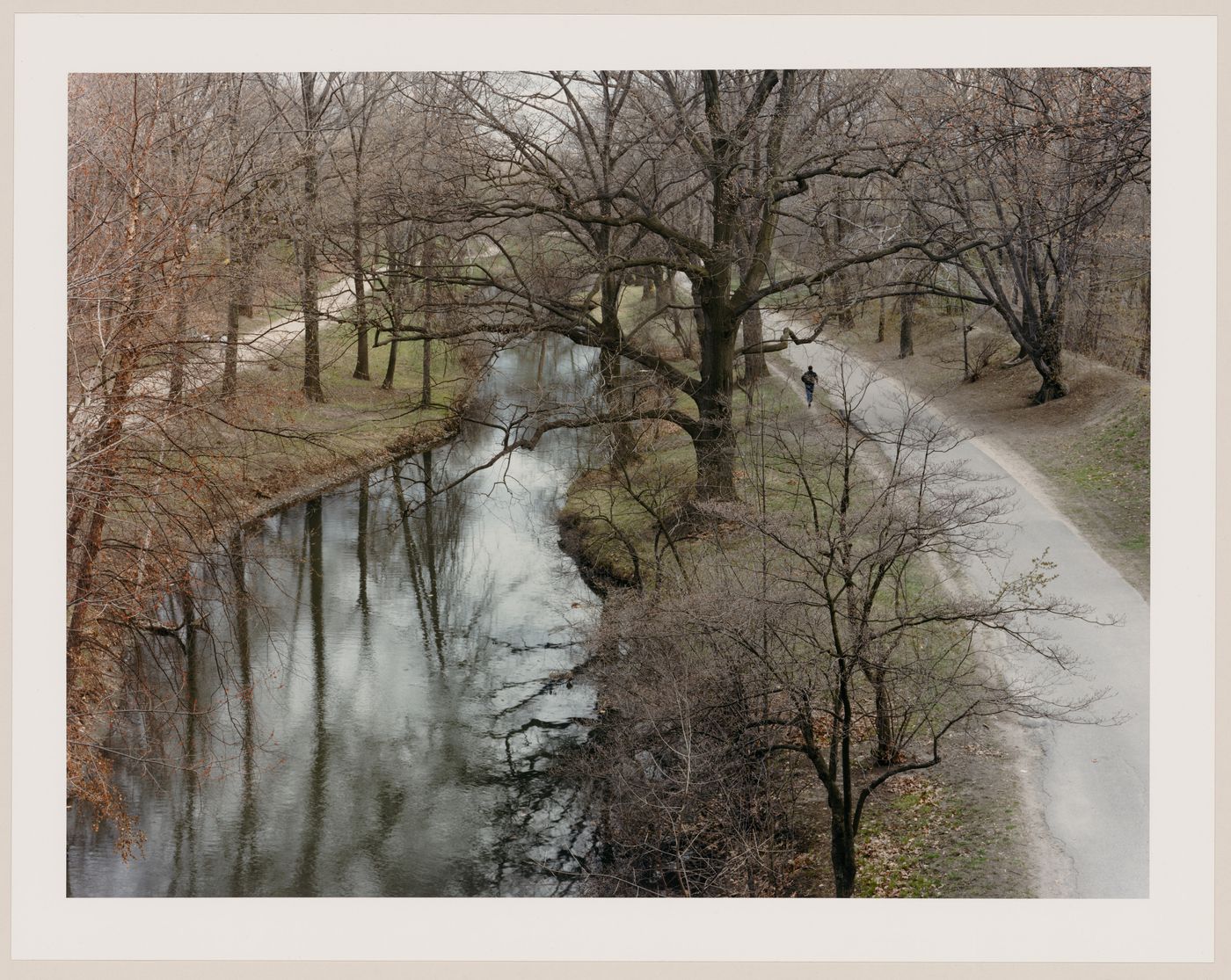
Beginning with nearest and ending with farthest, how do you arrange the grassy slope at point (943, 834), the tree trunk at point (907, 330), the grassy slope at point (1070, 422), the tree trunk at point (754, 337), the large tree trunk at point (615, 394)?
the grassy slope at point (943, 834) < the grassy slope at point (1070, 422) < the large tree trunk at point (615, 394) < the tree trunk at point (754, 337) < the tree trunk at point (907, 330)

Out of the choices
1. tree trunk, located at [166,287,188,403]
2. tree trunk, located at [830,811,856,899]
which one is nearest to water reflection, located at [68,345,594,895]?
tree trunk, located at [166,287,188,403]

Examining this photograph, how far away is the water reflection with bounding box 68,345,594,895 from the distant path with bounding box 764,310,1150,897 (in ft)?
14.4

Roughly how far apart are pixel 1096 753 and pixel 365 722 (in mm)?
7722

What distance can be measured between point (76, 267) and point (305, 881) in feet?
18.7

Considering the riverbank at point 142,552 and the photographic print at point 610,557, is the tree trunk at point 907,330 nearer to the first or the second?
the photographic print at point 610,557

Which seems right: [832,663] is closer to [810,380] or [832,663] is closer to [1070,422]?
[810,380]

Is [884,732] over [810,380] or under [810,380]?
under

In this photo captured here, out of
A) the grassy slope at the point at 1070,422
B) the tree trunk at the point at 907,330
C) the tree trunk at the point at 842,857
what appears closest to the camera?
the tree trunk at the point at 842,857

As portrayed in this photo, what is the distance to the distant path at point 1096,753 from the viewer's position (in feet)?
27.2

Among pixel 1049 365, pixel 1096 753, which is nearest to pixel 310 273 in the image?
pixel 1096 753

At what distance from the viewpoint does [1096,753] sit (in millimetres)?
9547

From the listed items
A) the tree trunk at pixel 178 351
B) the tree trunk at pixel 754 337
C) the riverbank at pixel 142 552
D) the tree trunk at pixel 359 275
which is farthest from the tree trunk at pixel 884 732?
→ the tree trunk at pixel 754 337

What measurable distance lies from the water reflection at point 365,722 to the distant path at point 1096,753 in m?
4.38
